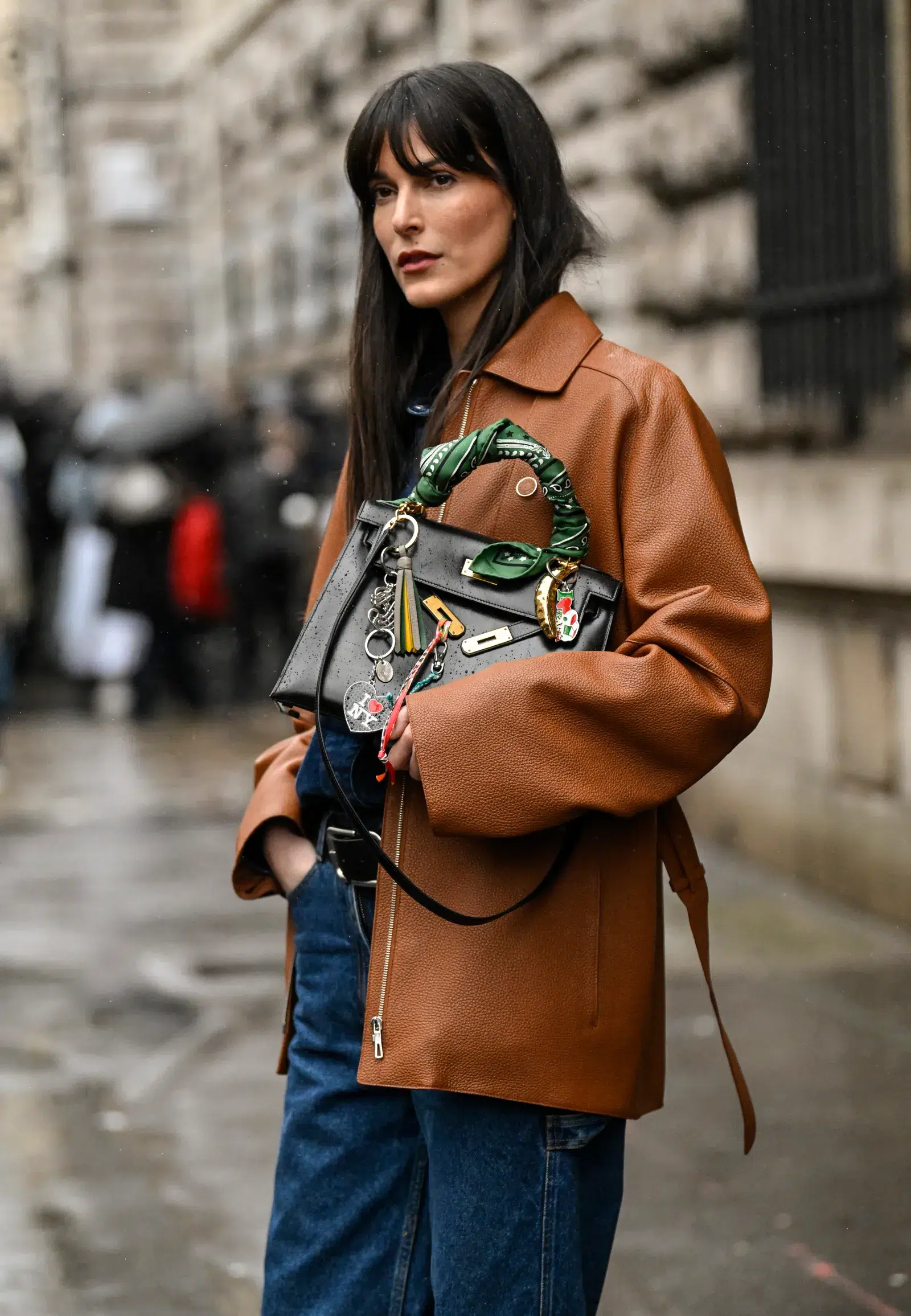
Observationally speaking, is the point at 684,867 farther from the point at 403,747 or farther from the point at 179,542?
the point at 179,542

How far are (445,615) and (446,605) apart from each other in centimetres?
1

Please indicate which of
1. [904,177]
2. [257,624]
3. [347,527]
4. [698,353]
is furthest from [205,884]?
[257,624]

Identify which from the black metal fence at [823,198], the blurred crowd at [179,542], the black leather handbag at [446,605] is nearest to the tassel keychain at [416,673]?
the black leather handbag at [446,605]

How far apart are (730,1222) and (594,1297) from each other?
4.86 ft

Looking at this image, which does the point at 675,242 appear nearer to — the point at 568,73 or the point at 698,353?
the point at 698,353

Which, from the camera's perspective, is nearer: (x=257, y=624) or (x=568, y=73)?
(x=568, y=73)

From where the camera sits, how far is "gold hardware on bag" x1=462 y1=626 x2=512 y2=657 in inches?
88.0

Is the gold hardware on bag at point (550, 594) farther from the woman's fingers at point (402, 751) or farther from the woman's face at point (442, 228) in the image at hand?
the woman's face at point (442, 228)

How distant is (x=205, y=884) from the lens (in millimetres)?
7176

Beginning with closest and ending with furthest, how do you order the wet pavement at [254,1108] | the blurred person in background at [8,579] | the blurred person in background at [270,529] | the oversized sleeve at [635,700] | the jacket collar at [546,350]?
the oversized sleeve at [635,700] → the jacket collar at [546,350] → the wet pavement at [254,1108] → the blurred person in background at [8,579] → the blurred person in background at [270,529]

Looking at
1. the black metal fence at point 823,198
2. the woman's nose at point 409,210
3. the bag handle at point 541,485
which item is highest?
the black metal fence at point 823,198

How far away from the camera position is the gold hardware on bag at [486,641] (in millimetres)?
2234

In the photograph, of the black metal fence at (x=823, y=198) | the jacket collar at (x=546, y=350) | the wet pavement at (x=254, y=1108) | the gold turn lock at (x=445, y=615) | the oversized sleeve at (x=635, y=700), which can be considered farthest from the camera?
the black metal fence at (x=823, y=198)

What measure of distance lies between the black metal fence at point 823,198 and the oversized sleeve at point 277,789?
3973mm
